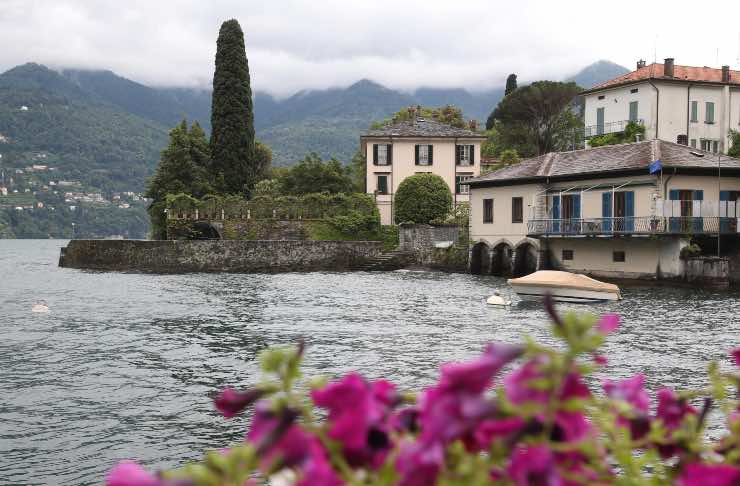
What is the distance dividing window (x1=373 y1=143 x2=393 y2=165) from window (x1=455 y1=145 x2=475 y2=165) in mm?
5962

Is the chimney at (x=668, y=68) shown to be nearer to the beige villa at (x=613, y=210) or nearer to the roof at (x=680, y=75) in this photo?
the roof at (x=680, y=75)

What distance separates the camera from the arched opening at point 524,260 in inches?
1975

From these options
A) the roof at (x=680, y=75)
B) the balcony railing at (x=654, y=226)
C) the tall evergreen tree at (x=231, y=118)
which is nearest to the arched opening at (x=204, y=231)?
the tall evergreen tree at (x=231, y=118)

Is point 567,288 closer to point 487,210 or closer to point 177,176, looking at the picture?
point 487,210

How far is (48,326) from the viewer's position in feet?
77.6

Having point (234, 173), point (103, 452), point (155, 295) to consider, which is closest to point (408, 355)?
point (103, 452)

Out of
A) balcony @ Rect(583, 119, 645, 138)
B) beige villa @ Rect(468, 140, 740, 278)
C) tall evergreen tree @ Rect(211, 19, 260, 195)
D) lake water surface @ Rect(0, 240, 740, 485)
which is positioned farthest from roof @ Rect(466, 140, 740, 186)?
tall evergreen tree @ Rect(211, 19, 260, 195)

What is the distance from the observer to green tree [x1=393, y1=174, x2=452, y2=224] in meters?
61.4

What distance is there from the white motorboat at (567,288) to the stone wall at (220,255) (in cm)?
2611

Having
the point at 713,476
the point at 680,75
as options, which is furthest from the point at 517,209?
the point at 713,476

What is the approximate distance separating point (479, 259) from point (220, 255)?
18651 millimetres

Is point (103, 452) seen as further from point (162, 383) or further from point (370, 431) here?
point (370, 431)

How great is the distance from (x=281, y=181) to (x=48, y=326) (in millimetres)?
48452

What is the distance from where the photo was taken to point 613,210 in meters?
44.4
